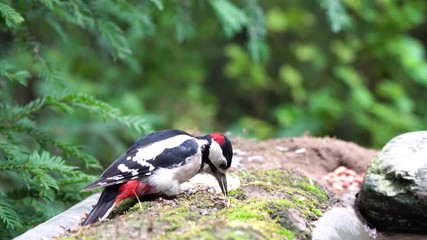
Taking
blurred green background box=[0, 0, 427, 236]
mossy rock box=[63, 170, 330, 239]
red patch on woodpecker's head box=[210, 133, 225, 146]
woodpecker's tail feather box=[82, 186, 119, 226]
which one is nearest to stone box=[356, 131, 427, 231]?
mossy rock box=[63, 170, 330, 239]

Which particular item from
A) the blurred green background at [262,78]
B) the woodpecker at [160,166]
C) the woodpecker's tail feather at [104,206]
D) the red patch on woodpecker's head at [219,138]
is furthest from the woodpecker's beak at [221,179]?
the blurred green background at [262,78]

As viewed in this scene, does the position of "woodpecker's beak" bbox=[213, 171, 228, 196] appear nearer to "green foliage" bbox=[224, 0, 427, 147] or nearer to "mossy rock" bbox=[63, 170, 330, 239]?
"mossy rock" bbox=[63, 170, 330, 239]

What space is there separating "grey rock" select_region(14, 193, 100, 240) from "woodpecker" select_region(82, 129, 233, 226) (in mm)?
141

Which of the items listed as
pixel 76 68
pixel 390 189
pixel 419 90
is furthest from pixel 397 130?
pixel 390 189

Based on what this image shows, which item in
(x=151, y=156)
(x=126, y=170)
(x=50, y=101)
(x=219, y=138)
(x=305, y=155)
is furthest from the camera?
(x=305, y=155)

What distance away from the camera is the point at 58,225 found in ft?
10.7

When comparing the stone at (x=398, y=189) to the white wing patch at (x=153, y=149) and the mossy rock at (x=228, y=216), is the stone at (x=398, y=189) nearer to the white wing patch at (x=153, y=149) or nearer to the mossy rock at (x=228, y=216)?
the mossy rock at (x=228, y=216)

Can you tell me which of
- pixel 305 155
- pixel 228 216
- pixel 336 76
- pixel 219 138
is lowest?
pixel 228 216

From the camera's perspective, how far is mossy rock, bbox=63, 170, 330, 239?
8.84 feet

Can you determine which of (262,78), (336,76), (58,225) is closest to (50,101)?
(58,225)

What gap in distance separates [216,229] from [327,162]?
2.30 meters

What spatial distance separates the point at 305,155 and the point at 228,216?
2.03 metres

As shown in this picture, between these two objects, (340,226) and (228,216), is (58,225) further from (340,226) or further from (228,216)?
(340,226)

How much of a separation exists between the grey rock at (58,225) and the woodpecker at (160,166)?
141 millimetres
